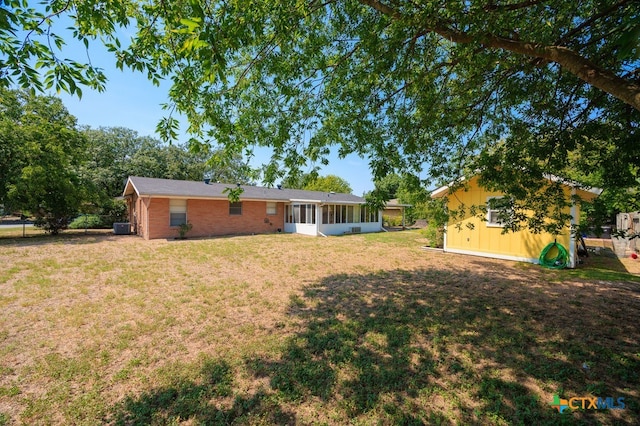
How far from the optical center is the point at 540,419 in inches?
103

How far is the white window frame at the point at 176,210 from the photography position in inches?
649

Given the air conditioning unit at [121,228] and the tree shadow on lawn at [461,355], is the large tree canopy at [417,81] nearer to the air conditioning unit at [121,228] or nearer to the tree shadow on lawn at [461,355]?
the tree shadow on lawn at [461,355]

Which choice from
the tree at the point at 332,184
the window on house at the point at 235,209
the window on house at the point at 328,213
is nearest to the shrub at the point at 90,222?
the window on house at the point at 235,209

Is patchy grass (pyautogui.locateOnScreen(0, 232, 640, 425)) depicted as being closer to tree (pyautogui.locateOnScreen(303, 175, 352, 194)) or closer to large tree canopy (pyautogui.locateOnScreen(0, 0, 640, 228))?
large tree canopy (pyautogui.locateOnScreen(0, 0, 640, 228))

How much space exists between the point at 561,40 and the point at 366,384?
5.67 metres

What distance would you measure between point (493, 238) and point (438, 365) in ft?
31.8

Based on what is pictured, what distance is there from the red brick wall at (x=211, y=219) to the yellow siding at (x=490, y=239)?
42.6 ft

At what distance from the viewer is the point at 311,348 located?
3938mm

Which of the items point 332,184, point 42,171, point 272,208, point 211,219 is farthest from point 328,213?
point 332,184

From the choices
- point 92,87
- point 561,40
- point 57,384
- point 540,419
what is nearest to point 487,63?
point 561,40

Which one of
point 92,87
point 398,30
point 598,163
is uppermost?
point 398,30

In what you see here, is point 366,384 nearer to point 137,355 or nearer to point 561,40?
point 137,355

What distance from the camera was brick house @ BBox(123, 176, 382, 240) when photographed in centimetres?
1598

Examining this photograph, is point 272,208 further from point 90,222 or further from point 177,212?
point 90,222
